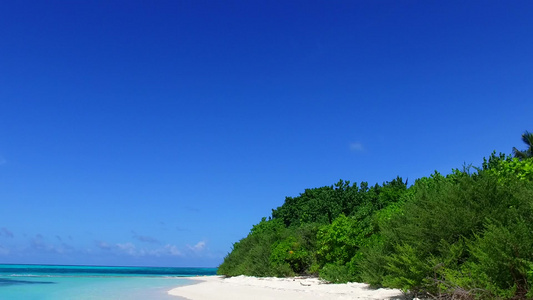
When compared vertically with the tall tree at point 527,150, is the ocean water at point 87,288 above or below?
below

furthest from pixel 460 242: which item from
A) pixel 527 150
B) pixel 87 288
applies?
pixel 527 150

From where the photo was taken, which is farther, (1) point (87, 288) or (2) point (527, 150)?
(2) point (527, 150)

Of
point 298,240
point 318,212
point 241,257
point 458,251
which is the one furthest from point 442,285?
point 318,212

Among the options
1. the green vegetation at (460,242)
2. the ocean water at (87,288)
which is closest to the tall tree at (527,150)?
the green vegetation at (460,242)

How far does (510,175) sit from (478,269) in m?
6.68

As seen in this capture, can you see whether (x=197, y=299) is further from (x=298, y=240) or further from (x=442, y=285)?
(x=298, y=240)

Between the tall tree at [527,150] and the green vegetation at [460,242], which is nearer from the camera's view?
the green vegetation at [460,242]

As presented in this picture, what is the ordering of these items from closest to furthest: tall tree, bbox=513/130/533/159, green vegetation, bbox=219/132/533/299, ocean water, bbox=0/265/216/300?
green vegetation, bbox=219/132/533/299
ocean water, bbox=0/265/216/300
tall tree, bbox=513/130/533/159

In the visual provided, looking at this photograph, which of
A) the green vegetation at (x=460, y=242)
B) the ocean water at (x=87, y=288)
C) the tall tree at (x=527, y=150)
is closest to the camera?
the green vegetation at (x=460, y=242)

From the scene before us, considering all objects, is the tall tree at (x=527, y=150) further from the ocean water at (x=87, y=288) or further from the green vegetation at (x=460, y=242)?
the ocean water at (x=87, y=288)

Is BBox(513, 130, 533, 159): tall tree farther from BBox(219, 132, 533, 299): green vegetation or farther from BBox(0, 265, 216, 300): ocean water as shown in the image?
BBox(0, 265, 216, 300): ocean water

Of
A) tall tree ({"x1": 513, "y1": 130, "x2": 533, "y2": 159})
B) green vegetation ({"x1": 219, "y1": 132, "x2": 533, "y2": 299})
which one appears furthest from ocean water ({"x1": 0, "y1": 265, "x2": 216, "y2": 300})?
tall tree ({"x1": 513, "y1": 130, "x2": 533, "y2": 159})

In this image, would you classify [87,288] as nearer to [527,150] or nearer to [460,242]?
[460,242]

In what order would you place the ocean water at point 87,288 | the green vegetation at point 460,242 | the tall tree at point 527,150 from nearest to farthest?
the green vegetation at point 460,242 < the ocean water at point 87,288 < the tall tree at point 527,150
